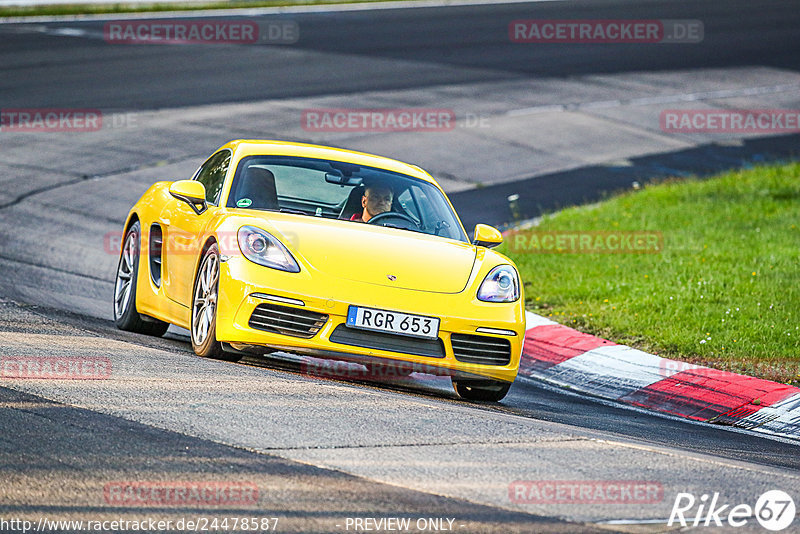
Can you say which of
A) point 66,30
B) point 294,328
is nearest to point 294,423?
point 294,328

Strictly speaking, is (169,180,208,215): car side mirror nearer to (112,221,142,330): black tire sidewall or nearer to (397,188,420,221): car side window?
(112,221,142,330): black tire sidewall

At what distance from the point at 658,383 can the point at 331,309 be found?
2.90 metres

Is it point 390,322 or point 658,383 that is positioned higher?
point 390,322

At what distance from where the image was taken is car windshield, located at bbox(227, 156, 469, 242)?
25.8 feet

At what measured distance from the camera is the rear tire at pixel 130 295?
8.56 metres

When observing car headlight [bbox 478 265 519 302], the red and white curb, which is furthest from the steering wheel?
the red and white curb

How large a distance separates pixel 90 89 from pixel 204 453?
635 inches

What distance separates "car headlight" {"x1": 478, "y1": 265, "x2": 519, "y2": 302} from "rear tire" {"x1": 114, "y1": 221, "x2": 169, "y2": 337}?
8.67 feet

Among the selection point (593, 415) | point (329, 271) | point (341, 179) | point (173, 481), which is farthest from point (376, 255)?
point (173, 481)

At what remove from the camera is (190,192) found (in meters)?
7.70

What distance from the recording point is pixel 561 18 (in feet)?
103

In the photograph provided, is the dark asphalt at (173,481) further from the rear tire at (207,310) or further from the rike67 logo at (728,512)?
the rear tire at (207,310)

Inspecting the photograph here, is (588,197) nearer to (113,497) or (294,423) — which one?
(294,423)

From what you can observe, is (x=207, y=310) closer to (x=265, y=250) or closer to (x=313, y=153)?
(x=265, y=250)
